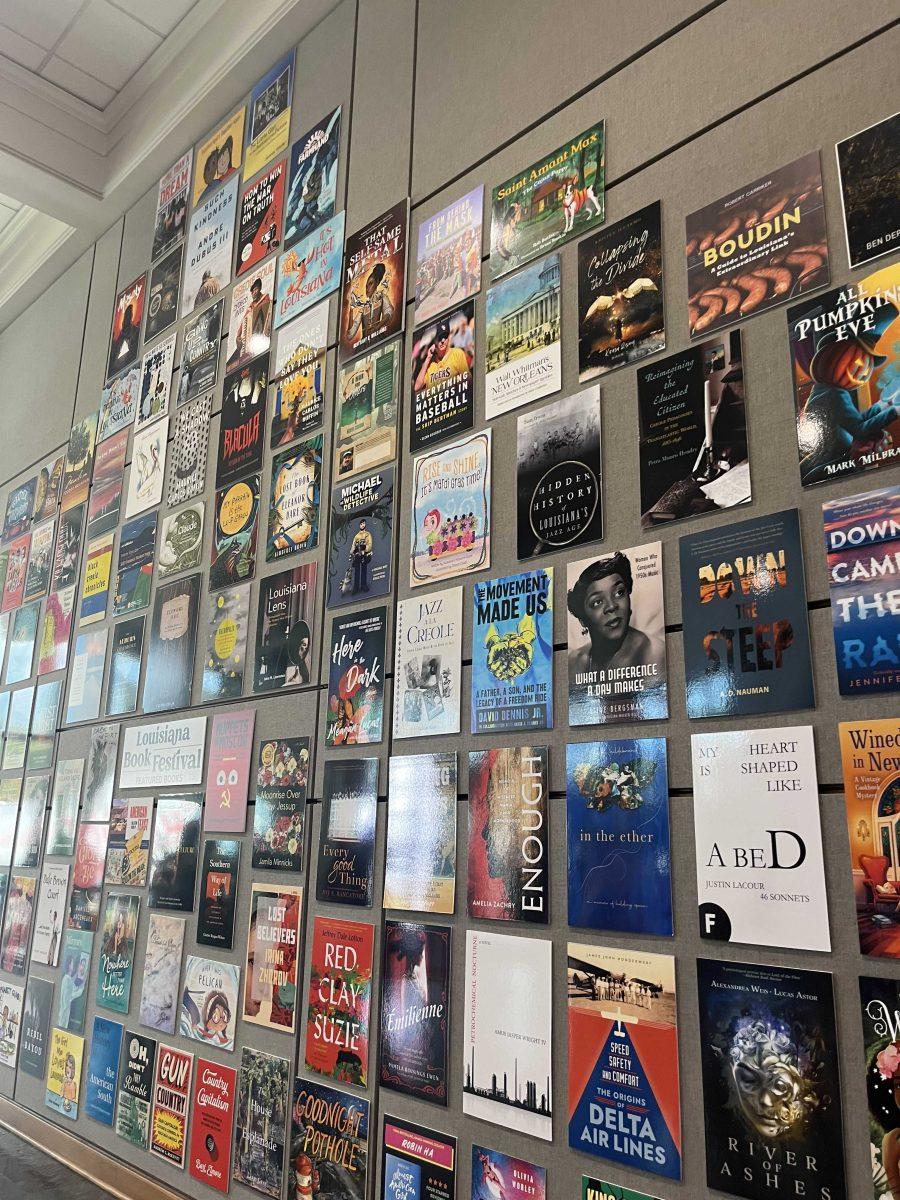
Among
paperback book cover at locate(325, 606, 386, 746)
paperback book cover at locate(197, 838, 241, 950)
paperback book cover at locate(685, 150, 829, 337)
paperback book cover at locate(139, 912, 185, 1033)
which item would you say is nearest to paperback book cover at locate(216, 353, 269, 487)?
paperback book cover at locate(325, 606, 386, 746)

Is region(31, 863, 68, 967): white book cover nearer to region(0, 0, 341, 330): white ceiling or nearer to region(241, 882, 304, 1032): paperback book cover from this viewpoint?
region(241, 882, 304, 1032): paperback book cover

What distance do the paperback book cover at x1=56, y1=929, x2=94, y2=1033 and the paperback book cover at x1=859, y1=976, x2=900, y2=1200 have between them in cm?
267

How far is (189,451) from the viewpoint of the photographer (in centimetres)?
330

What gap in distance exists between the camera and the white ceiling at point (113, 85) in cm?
334

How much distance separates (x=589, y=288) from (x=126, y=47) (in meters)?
2.74

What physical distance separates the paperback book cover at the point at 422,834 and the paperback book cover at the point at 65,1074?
1719 mm

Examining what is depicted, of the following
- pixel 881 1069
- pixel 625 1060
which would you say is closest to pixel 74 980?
Result: pixel 625 1060

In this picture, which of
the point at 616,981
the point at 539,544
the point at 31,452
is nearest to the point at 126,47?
the point at 31,452

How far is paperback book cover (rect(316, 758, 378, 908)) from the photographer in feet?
7.27

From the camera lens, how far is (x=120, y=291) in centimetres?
403

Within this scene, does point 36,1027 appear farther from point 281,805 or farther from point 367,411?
point 367,411

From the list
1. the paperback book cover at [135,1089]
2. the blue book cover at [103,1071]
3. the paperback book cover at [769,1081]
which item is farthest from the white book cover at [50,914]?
the paperback book cover at [769,1081]

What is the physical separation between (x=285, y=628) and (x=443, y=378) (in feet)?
2.83

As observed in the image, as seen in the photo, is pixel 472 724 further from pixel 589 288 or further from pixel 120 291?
pixel 120 291
